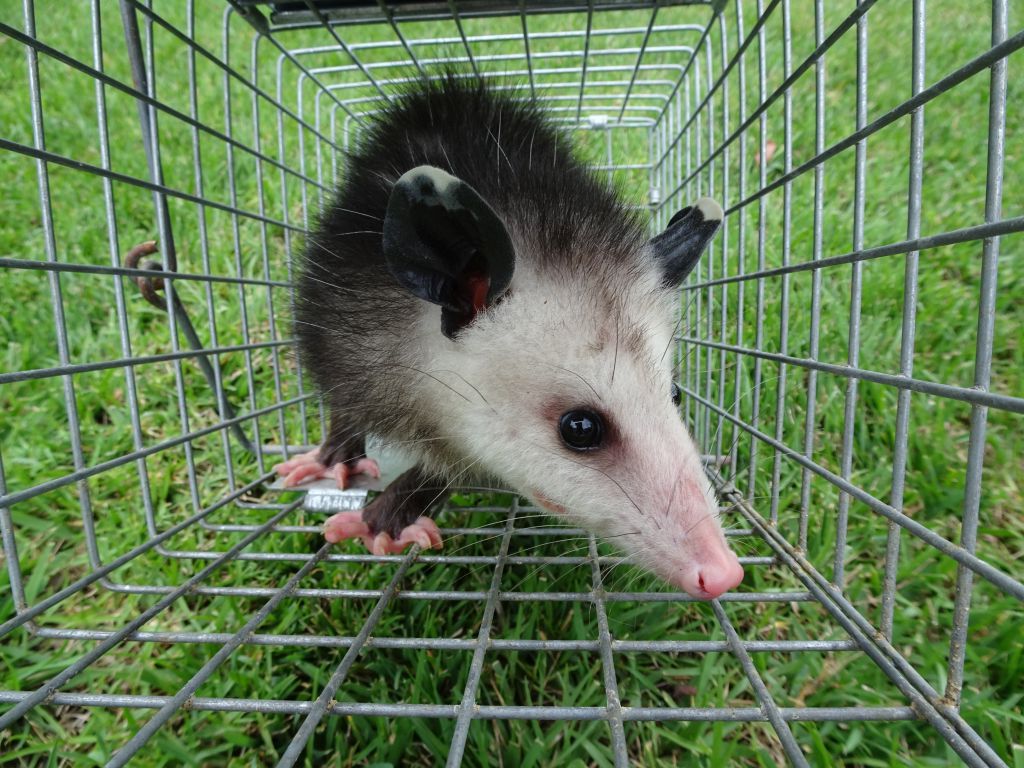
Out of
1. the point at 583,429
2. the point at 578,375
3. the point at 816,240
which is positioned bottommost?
the point at 583,429

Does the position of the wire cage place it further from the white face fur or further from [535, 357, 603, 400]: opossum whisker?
[535, 357, 603, 400]: opossum whisker

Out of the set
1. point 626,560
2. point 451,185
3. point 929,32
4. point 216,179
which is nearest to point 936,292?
point 626,560

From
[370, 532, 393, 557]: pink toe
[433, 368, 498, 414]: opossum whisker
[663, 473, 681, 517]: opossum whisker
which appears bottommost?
[370, 532, 393, 557]: pink toe

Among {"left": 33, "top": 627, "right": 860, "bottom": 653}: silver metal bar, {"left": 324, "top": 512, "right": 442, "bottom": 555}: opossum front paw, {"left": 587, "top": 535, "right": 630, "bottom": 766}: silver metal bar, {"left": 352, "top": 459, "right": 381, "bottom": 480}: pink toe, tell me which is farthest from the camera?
{"left": 352, "top": 459, "right": 381, "bottom": 480}: pink toe

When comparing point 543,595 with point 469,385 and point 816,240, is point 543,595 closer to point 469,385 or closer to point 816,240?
point 469,385

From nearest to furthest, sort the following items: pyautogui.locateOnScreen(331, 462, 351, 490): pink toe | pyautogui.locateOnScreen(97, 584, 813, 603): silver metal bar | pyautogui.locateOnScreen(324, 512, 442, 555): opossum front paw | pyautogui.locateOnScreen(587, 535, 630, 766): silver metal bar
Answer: pyautogui.locateOnScreen(587, 535, 630, 766): silver metal bar < pyautogui.locateOnScreen(97, 584, 813, 603): silver metal bar < pyautogui.locateOnScreen(324, 512, 442, 555): opossum front paw < pyautogui.locateOnScreen(331, 462, 351, 490): pink toe

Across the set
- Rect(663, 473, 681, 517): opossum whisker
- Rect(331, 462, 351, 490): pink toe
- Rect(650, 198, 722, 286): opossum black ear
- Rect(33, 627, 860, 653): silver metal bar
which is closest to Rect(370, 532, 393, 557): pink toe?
Rect(331, 462, 351, 490): pink toe

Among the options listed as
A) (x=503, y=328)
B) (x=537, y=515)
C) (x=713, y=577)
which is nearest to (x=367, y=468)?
(x=537, y=515)
